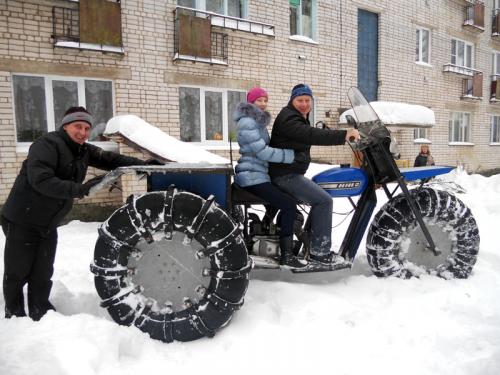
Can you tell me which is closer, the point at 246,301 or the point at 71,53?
the point at 246,301

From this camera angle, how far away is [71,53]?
269 inches

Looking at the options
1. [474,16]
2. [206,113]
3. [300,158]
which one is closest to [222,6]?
[206,113]

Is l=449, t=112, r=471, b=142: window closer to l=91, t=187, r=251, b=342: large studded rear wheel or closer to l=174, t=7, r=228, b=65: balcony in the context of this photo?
l=174, t=7, r=228, b=65: balcony

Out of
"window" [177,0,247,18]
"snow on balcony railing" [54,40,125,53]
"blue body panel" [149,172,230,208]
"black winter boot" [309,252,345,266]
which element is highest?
"window" [177,0,247,18]

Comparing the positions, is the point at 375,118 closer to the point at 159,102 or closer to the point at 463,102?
the point at 159,102

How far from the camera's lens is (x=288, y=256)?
3.13 m

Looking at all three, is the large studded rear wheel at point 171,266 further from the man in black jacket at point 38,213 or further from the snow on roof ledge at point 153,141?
the snow on roof ledge at point 153,141

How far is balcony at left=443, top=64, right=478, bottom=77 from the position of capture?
13250 millimetres

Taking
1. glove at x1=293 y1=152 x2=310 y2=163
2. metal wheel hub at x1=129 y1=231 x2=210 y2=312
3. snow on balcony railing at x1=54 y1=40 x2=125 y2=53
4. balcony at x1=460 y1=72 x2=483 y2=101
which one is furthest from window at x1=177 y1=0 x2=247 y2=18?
balcony at x1=460 y1=72 x2=483 y2=101

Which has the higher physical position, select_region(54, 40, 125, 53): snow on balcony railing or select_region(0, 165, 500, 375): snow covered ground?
select_region(54, 40, 125, 53): snow on balcony railing

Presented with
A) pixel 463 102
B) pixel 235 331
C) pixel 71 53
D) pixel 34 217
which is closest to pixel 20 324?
pixel 34 217

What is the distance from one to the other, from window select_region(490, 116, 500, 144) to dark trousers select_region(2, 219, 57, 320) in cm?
1745

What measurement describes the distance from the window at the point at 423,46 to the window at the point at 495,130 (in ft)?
16.9

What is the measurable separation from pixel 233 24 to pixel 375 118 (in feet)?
20.1
